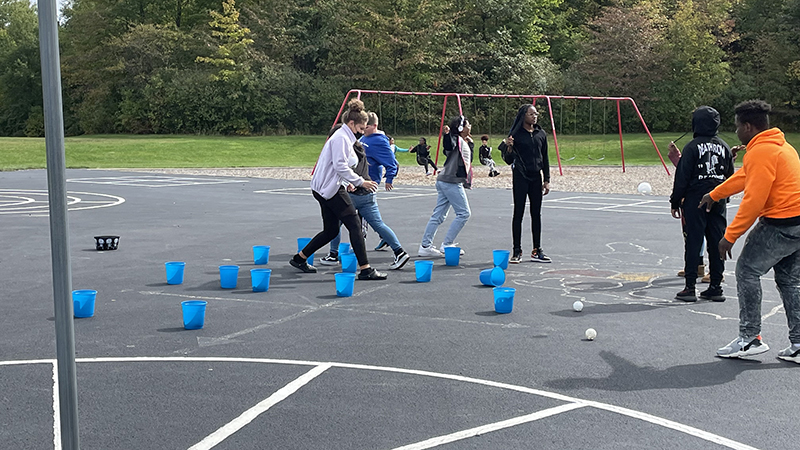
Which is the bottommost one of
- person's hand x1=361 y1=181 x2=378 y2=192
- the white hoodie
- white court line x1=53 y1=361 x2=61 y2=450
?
white court line x1=53 y1=361 x2=61 y2=450

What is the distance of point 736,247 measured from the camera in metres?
12.5

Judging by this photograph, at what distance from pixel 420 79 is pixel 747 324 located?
49156 mm

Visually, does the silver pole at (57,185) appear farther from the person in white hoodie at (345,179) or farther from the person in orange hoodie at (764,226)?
the person in white hoodie at (345,179)

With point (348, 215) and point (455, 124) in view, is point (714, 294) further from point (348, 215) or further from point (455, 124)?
point (455, 124)

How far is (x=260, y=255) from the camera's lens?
432 inches

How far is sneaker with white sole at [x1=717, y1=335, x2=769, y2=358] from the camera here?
6516mm

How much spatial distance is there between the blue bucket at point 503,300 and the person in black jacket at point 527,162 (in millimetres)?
3049

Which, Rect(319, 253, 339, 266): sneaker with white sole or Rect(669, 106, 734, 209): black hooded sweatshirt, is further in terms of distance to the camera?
Rect(319, 253, 339, 266): sneaker with white sole

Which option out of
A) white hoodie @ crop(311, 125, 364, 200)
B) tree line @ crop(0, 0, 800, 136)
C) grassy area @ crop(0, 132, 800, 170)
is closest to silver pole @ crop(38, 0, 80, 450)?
white hoodie @ crop(311, 125, 364, 200)

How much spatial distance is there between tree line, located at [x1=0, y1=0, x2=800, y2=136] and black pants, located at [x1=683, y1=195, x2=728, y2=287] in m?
37.3

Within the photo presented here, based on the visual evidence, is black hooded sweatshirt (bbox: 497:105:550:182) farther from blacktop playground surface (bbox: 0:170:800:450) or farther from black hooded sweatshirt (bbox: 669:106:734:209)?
black hooded sweatshirt (bbox: 669:106:734:209)

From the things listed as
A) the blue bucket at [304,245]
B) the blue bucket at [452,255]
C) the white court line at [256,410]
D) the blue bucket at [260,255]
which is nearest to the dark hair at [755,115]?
the white court line at [256,410]

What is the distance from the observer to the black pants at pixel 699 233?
8.75 m

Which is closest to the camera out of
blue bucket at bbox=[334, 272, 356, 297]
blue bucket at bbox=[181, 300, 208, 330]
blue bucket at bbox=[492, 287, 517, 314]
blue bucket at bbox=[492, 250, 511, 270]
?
blue bucket at bbox=[181, 300, 208, 330]
